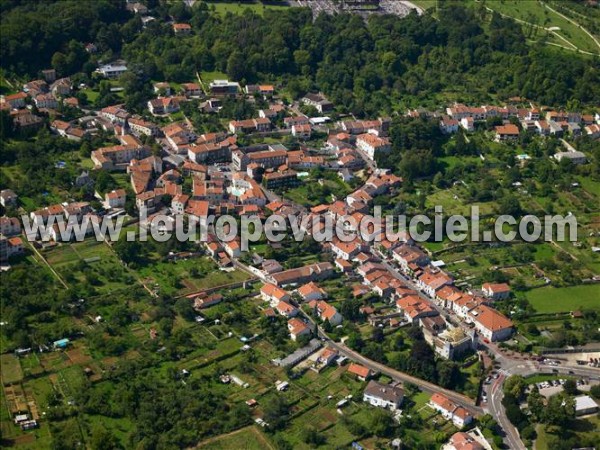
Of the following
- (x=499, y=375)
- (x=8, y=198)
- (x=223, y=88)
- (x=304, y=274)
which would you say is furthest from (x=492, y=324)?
(x=223, y=88)

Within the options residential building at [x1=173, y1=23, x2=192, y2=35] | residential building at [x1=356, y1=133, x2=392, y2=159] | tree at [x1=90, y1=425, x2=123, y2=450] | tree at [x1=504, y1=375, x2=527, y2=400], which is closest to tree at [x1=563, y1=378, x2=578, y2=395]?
tree at [x1=504, y1=375, x2=527, y2=400]

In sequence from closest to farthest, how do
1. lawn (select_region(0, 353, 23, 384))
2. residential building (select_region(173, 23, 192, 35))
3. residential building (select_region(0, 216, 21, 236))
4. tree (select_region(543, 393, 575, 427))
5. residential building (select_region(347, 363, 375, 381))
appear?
tree (select_region(543, 393, 575, 427)) < lawn (select_region(0, 353, 23, 384)) < residential building (select_region(347, 363, 375, 381)) < residential building (select_region(0, 216, 21, 236)) < residential building (select_region(173, 23, 192, 35))

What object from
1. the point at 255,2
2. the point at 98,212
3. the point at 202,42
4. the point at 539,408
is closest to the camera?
the point at 539,408

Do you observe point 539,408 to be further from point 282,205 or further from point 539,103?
point 539,103

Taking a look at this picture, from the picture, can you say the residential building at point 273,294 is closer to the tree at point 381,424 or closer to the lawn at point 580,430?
the tree at point 381,424

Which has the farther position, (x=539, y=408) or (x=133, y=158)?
(x=133, y=158)

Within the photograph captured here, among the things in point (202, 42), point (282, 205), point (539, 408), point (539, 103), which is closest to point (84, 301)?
point (282, 205)

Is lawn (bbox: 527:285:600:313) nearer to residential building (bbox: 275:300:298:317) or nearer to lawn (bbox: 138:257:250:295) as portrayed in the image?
residential building (bbox: 275:300:298:317)

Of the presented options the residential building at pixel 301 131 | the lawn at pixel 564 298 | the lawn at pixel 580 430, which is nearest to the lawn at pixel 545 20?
the residential building at pixel 301 131

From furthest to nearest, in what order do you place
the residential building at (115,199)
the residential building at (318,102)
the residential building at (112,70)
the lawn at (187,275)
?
the residential building at (112,70) < the residential building at (318,102) < the residential building at (115,199) < the lawn at (187,275)
